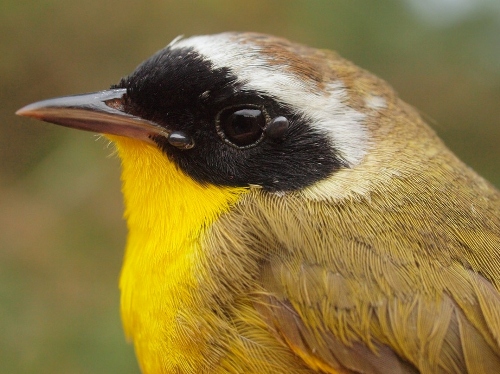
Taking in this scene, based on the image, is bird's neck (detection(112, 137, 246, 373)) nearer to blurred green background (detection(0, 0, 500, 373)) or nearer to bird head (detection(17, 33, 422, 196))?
bird head (detection(17, 33, 422, 196))

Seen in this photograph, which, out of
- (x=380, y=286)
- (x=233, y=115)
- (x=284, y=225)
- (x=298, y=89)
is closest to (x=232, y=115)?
(x=233, y=115)

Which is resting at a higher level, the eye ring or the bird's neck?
the eye ring

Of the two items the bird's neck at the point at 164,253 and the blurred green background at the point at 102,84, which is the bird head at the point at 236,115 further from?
the blurred green background at the point at 102,84

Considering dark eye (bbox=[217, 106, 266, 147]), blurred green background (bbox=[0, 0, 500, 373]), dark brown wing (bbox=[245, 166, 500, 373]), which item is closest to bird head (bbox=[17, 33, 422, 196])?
dark eye (bbox=[217, 106, 266, 147])

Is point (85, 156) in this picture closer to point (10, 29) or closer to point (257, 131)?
point (10, 29)

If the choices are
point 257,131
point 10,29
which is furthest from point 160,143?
point 10,29

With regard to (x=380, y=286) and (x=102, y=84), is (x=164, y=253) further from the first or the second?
(x=102, y=84)

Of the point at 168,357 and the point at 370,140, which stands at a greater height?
the point at 370,140

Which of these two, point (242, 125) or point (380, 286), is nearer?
→ point (380, 286)
